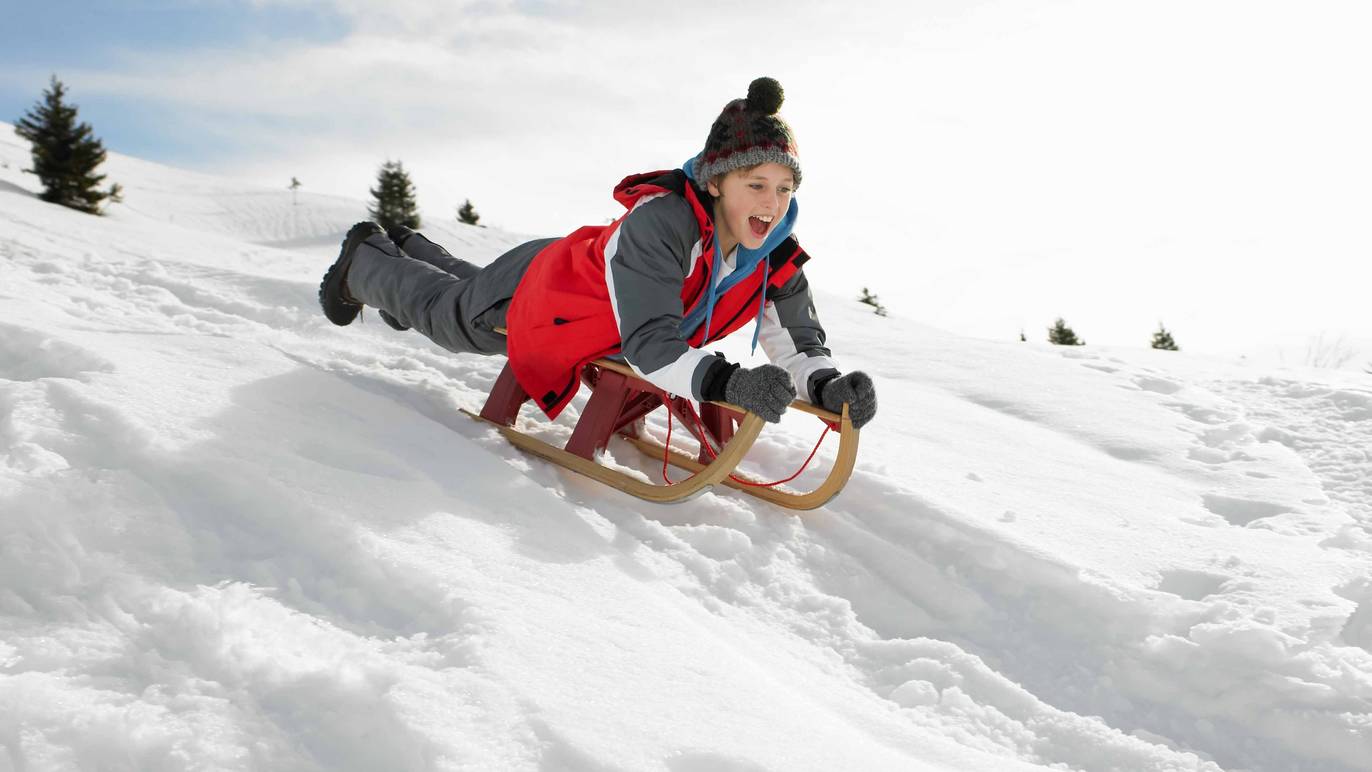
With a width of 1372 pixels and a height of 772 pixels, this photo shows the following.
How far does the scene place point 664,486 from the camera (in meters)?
2.57

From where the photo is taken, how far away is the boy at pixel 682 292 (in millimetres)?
2523

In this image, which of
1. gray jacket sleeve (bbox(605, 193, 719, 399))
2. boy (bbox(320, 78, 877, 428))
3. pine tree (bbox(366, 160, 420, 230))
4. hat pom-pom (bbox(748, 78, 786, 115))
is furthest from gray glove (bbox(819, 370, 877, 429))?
pine tree (bbox(366, 160, 420, 230))

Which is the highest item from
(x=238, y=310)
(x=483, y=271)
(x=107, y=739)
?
(x=483, y=271)

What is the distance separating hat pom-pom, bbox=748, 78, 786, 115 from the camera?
8.55ft

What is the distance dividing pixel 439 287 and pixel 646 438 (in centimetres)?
90

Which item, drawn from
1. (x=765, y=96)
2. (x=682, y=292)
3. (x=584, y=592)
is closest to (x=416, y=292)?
(x=682, y=292)

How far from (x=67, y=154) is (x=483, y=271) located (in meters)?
13.9

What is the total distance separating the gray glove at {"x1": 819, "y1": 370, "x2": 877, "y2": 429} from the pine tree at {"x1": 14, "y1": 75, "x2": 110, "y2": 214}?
47.6ft

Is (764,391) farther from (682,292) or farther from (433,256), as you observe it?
(433,256)

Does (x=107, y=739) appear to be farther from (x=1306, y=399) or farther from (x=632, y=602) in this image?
(x=1306, y=399)

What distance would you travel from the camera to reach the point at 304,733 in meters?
1.31

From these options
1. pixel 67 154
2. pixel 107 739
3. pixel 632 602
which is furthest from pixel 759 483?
pixel 67 154

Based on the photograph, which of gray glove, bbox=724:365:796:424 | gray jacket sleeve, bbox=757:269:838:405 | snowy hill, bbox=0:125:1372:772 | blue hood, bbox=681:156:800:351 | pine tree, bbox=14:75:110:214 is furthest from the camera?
pine tree, bbox=14:75:110:214

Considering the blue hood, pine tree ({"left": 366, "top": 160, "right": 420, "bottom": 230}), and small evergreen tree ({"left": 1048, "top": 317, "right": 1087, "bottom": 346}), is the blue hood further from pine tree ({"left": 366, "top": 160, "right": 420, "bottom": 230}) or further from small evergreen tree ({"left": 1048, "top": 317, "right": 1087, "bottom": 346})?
pine tree ({"left": 366, "top": 160, "right": 420, "bottom": 230})
